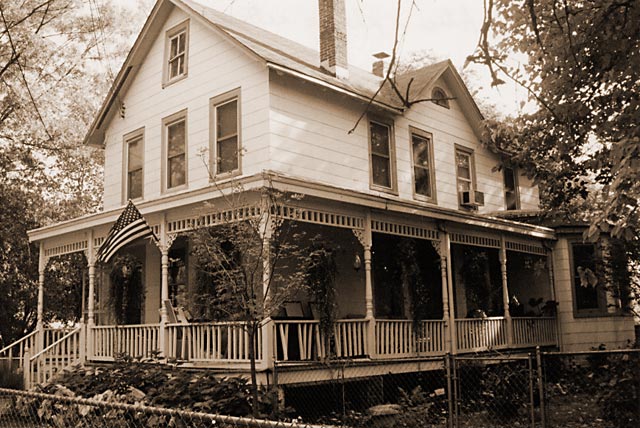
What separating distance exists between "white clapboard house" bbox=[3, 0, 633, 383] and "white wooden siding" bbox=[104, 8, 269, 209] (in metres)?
0.04

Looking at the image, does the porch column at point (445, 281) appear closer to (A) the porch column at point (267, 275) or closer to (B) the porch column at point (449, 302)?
(B) the porch column at point (449, 302)

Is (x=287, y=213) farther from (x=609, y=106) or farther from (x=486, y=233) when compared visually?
(x=486, y=233)

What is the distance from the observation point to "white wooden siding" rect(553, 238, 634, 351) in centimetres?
1761

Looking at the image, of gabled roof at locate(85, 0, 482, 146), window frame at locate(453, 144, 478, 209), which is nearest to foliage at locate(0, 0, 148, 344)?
gabled roof at locate(85, 0, 482, 146)

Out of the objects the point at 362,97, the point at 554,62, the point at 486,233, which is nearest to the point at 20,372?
the point at 362,97

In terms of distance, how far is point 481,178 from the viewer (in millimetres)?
19047

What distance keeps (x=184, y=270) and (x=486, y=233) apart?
704cm

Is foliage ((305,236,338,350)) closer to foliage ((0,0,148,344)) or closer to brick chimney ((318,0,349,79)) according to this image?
brick chimney ((318,0,349,79))

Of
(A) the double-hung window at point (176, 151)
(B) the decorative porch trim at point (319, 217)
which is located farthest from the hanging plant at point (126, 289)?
(B) the decorative porch trim at point (319, 217)

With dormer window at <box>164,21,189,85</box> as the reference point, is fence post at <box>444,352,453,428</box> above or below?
below

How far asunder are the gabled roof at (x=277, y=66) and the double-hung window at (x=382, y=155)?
603 millimetres

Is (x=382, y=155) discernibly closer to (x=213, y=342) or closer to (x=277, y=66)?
(x=277, y=66)

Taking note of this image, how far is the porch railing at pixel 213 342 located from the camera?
35.6 feet

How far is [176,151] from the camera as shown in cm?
1561
